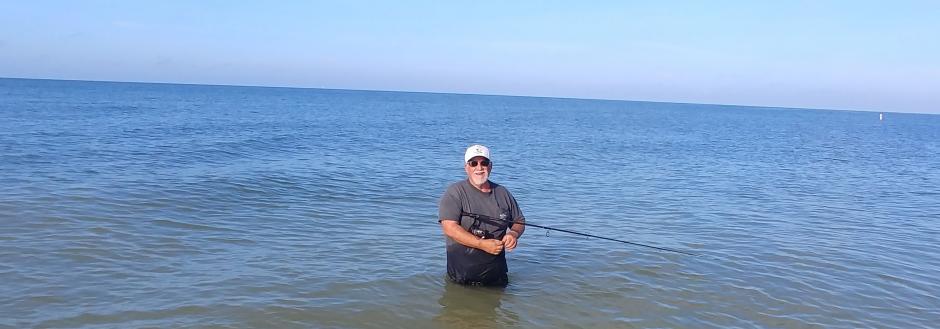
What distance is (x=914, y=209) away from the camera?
16.1 metres

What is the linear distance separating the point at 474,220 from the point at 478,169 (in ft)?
1.71

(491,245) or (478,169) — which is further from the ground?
(478,169)

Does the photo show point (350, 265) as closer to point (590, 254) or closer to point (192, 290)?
point (192, 290)

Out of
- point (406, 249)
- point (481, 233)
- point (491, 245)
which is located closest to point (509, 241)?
point (491, 245)

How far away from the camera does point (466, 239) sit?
6.92 meters

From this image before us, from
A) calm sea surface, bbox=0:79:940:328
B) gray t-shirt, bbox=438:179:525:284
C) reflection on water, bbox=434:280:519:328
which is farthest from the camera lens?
calm sea surface, bbox=0:79:940:328

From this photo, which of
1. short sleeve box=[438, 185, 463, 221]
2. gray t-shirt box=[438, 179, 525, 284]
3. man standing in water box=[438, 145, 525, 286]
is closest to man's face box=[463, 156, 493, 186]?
man standing in water box=[438, 145, 525, 286]

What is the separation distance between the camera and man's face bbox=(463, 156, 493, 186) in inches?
270

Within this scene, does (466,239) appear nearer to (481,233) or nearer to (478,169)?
(481,233)

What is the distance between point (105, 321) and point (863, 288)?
849 cm

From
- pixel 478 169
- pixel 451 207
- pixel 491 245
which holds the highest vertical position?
pixel 478 169

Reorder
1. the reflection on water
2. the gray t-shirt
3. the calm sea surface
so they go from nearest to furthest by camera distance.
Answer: the reflection on water, the gray t-shirt, the calm sea surface

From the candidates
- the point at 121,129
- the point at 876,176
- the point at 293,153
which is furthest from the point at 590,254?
the point at 121,129

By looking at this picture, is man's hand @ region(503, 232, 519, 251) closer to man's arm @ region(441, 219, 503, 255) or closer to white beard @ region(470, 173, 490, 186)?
man's arm @ region(441, 219, 503, 255)
